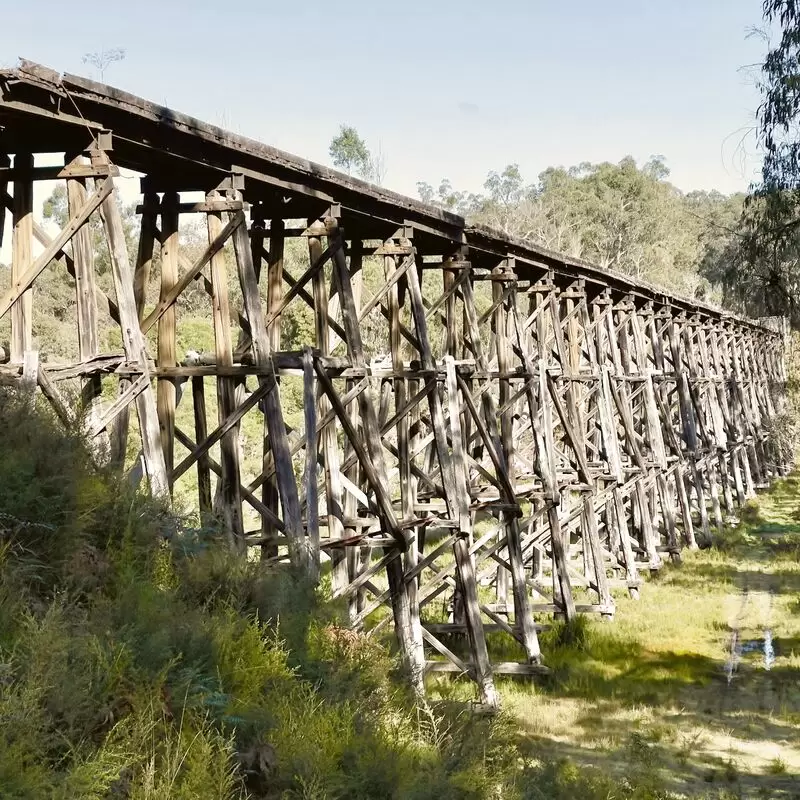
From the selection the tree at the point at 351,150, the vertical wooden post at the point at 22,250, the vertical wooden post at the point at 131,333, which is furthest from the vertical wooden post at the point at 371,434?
the tree at the point at 351,150

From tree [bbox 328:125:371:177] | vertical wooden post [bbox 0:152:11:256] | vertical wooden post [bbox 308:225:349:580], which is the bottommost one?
vertical wooden post [bbox 308:225:349:580]

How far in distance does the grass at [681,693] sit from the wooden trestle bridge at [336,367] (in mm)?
602

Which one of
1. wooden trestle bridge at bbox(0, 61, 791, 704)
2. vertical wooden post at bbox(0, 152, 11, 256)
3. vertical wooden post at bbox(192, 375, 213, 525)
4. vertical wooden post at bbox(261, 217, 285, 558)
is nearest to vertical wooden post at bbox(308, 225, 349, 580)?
wooden trestle bridge at bbox(0, 61, 791, 704)

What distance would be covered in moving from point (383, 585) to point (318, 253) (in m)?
8.19

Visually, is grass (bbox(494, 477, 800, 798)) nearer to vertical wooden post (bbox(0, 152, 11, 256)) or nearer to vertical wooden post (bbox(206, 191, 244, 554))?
vertical wooden post (bbox(206, 191, 244, 554))

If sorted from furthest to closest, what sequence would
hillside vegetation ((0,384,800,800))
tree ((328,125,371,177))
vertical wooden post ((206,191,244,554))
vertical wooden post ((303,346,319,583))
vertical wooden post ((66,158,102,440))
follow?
tree ((328,125,371,177)) → vertical wooden post ((303,346,319,583)) → vertical wooden post ((206,191,244,554)) → vertical wooden post ((66,158,102,440)) → hillside vegetation ((0,384,800,800))

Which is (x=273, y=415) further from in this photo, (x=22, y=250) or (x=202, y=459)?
(x=22, y=250)

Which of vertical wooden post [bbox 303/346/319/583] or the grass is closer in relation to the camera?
vertical wooden post [bbox 303/346/319/583]

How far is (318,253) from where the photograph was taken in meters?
7.92

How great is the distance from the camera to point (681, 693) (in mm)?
10141

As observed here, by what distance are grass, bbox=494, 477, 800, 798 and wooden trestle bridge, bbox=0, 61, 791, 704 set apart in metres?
0.60

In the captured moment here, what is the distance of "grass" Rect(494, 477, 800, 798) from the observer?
799cm

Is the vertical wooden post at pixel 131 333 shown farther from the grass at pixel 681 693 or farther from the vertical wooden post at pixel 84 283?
the grass at pixel 681 693

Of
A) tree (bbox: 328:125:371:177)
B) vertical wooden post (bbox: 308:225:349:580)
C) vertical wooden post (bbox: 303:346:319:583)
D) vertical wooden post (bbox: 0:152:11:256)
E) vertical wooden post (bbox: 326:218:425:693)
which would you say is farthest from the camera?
tree (bbox: 328:125:371:177)
